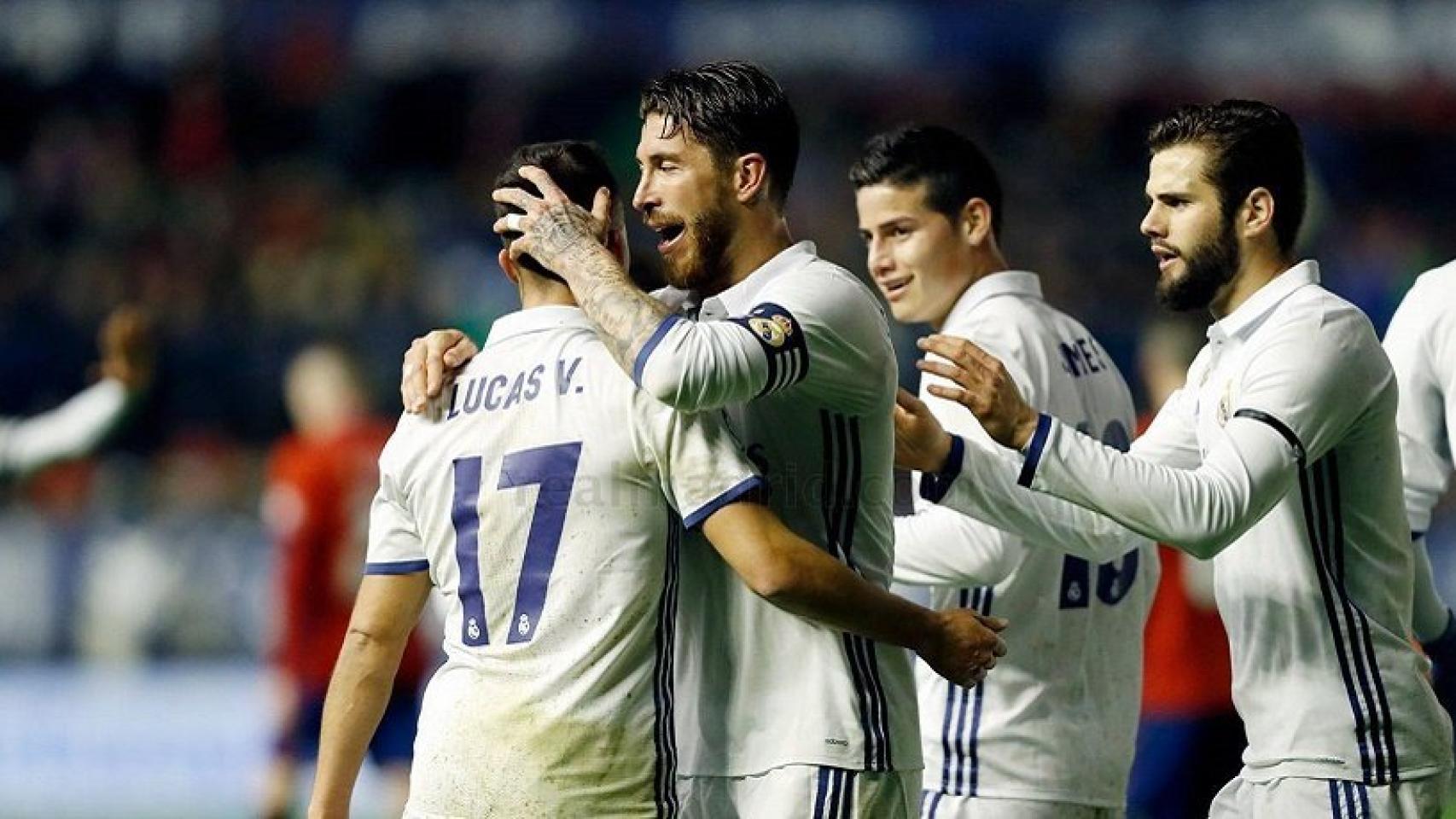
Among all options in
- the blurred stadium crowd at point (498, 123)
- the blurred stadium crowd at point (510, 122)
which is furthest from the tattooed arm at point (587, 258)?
the blurred stadium crowd at point (498, 123)

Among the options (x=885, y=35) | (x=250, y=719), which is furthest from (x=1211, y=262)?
(x=885, y=35)

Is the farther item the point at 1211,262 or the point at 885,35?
the point at 885,35

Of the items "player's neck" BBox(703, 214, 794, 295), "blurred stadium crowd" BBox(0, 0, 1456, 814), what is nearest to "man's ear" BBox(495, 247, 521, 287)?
"player's neck" BBox(703, 214, 794, 295)

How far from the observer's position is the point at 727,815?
4148 mm

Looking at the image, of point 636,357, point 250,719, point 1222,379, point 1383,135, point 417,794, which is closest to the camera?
point 636,357

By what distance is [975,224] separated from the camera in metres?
5.88

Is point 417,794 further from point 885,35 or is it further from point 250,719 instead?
point 885,35

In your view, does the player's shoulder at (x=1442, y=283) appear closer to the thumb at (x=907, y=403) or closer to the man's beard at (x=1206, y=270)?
the man's beard at (x=1206, y=270)

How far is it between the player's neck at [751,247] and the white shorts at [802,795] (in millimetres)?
1018

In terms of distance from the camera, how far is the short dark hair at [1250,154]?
4590 mm

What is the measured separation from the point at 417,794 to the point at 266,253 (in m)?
13.4

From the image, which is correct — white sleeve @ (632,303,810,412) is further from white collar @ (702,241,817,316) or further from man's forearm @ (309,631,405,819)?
man's forearm @ (309,631,405,819)

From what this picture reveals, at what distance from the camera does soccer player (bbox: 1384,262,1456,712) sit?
17.2 ft

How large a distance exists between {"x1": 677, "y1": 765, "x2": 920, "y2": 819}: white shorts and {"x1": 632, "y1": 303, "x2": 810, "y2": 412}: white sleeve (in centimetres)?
75
